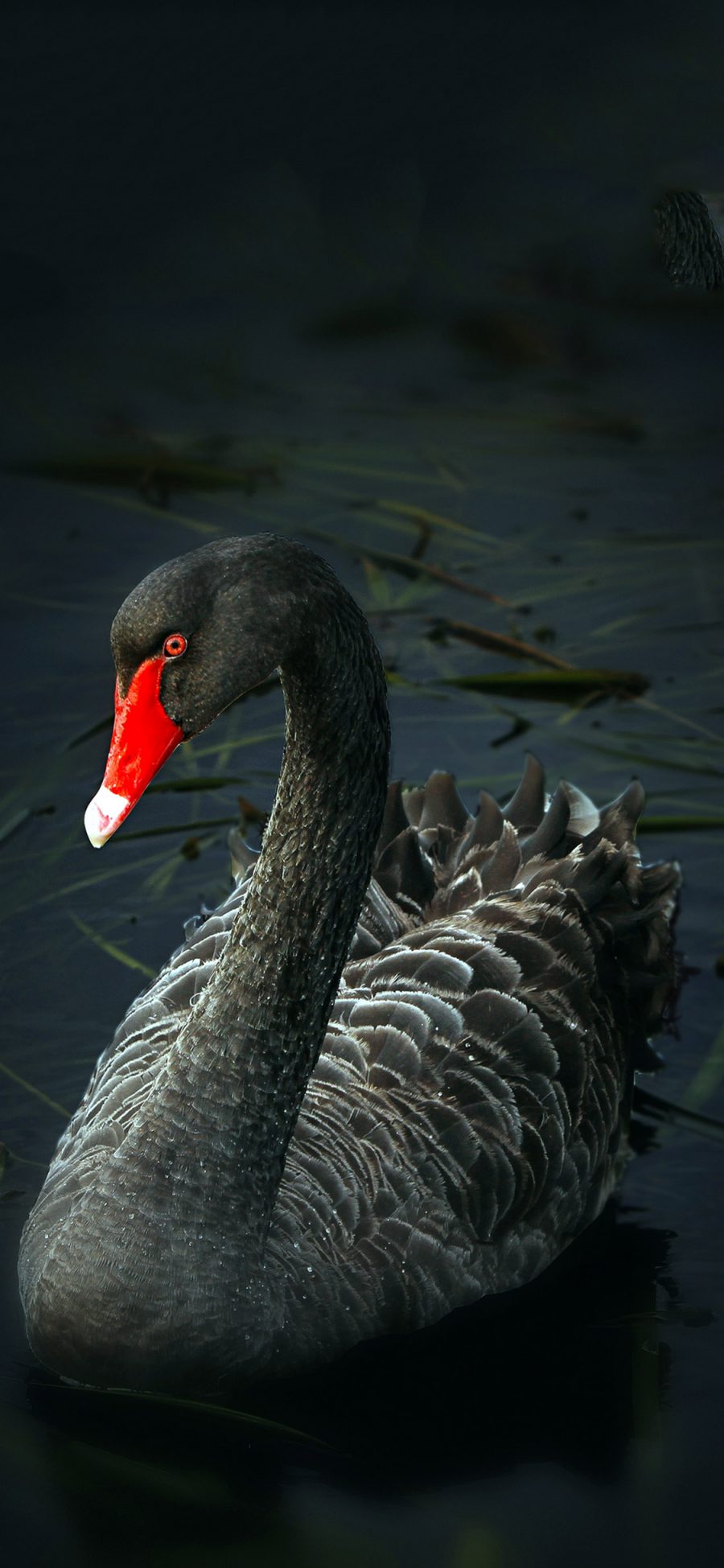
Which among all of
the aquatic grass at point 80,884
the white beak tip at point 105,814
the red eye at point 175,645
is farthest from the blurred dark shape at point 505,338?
the white beak tip at point 105,814

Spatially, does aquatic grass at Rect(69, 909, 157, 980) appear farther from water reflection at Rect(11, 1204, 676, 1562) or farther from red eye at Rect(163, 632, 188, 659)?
red eye at Rect(163, 632, 188, 659)

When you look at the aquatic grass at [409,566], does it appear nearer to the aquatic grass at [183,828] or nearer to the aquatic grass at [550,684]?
the aquatic grass at [550,684]

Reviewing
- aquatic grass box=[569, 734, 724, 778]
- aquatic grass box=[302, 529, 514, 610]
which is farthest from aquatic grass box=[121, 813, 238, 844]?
aquatic grass box=[302, 529, 514, 610]

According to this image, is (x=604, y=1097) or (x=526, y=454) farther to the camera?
(x=526, y=454)

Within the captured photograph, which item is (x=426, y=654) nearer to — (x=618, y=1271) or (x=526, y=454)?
(x=526, y=454)

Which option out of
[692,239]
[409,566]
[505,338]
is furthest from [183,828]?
[505,338]

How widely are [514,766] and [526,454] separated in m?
2.59

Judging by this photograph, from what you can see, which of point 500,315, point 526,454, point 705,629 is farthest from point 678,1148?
point 500,315

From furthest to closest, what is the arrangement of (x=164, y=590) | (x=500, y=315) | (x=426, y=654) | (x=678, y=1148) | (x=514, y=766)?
(x=500, y=315)
(x=426, y=654)
(x=514, y=766)
(x=678, y=1148)
(x=164, y=590)

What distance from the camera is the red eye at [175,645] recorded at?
145 inches

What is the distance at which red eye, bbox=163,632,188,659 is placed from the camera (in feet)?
12.1

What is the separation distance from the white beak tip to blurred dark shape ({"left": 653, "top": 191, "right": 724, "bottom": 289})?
432 cm

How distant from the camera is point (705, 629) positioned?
760 centimetres

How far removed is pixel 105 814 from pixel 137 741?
0.16 meters
